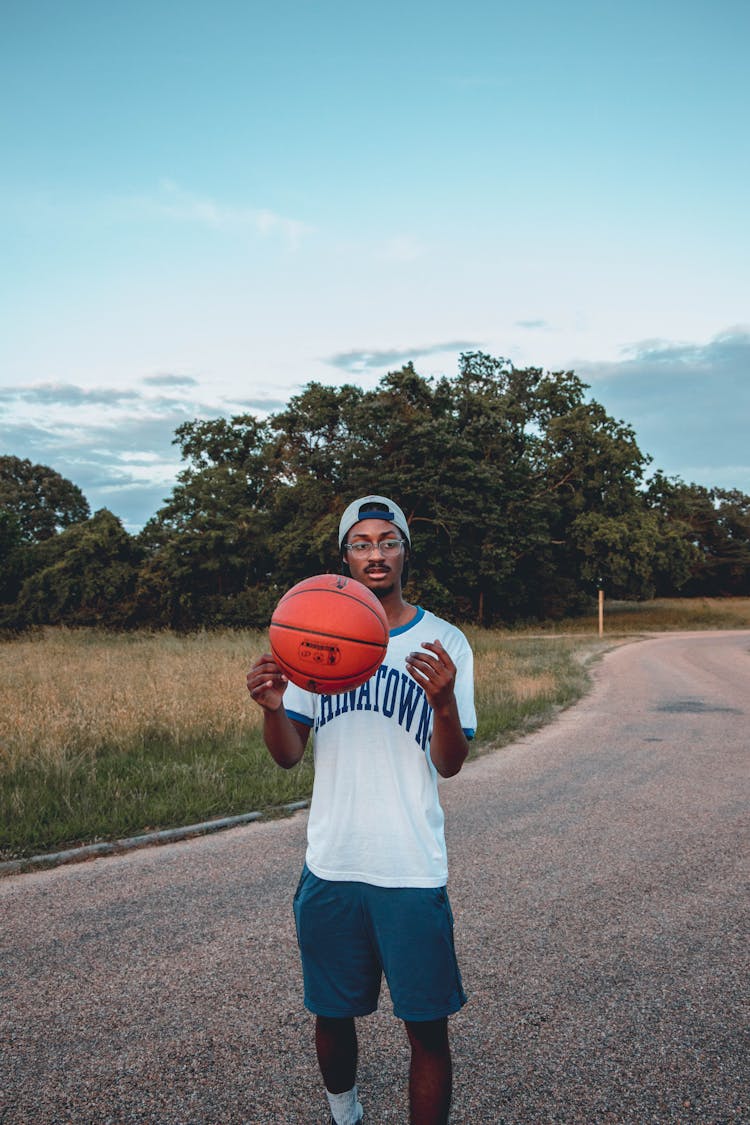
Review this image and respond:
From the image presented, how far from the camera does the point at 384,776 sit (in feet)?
7.75

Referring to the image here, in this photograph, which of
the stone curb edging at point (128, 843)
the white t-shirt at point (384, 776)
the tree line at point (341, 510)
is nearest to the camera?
the white t-shirt at point (384, 776)

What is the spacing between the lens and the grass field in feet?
21.7

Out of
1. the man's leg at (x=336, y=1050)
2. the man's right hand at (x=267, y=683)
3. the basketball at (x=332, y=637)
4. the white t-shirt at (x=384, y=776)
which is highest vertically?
the basketball at (x=332, y=637)

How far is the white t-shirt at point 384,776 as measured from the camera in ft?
7.54

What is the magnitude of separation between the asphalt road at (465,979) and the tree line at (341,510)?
2564 cm

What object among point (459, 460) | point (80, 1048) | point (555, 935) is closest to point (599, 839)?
point (555, 935)

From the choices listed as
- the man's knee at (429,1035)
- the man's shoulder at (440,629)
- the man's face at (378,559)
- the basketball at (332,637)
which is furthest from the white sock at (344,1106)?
the man's face at (378,559)

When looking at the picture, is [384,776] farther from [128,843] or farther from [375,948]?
[128,843]

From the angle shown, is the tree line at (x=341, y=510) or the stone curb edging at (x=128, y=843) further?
the tree line at (x=341, y=510)

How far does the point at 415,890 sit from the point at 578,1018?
1.92 meters

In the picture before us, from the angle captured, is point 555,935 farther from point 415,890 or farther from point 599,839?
point 415,890

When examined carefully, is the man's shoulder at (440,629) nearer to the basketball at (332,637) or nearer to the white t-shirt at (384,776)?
the white t-shirt at (384,776)

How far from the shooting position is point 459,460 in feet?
106

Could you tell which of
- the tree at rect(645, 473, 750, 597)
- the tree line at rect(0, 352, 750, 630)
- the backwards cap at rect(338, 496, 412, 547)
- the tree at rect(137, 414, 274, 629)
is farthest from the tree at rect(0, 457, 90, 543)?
the backwards cap at rect(338, 496, 412, 547)
